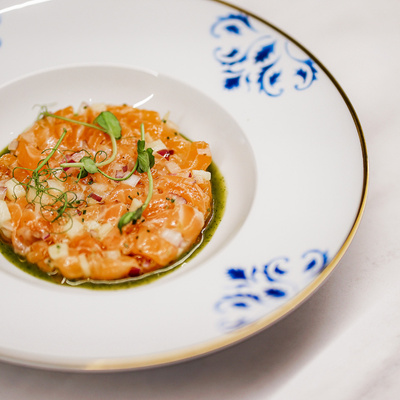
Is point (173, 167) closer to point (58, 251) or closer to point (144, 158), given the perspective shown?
point (144, 158)

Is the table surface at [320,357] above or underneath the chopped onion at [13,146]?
underneath

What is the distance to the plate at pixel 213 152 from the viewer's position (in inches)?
91.5

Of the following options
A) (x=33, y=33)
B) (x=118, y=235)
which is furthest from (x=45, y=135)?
(x=118, y=235)

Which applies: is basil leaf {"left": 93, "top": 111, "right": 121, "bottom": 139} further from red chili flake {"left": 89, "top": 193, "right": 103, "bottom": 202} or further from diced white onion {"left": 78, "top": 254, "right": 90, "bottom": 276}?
diced white onion {"left": 78, "top": 254, "right": 90, "bottom": 276}

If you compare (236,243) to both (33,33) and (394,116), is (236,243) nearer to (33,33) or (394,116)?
(394,116)

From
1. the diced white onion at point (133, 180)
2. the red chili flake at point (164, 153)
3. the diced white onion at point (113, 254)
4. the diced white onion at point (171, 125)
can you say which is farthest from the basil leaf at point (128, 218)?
the diced white onion at point (171, 125)

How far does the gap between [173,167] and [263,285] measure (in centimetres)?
124

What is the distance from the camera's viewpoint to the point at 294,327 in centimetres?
273

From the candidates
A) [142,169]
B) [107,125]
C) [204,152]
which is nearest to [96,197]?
[142,169]

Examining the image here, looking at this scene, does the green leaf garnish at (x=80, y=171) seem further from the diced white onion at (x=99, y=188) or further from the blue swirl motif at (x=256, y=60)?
the blue swirl motif at (x=256, y=60)

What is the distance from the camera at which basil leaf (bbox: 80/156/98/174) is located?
3.28 metres

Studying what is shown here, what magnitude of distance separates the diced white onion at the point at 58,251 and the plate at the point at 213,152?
0.17 m

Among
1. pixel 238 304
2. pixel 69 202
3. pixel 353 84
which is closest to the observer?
pixel 238 304

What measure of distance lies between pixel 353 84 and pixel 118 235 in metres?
2.44
